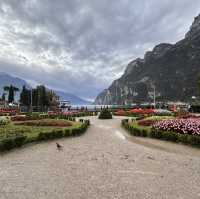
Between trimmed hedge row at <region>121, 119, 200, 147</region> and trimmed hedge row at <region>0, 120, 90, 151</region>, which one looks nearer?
trimmed hedge row at <region>0, 120, 90, 151</region>

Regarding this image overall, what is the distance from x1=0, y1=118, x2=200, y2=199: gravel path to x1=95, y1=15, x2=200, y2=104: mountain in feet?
377

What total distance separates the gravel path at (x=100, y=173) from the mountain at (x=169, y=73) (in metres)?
115

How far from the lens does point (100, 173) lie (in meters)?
6.28

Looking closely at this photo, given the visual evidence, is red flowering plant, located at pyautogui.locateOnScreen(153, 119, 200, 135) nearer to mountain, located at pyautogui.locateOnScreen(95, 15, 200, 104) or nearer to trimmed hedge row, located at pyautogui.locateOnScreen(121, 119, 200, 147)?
trimmed hedge row, located at pyautogui.locateOnScreen(121, 119, 200, 147)

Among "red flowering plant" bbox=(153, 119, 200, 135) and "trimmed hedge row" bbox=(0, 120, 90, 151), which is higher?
"red flowering plant" bbox=(153, 119, 200, 135)

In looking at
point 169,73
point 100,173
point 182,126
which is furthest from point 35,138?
point 169,73

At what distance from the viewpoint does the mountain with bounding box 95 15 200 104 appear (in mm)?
129625

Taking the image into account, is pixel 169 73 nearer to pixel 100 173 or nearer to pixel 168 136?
pixel 168 136

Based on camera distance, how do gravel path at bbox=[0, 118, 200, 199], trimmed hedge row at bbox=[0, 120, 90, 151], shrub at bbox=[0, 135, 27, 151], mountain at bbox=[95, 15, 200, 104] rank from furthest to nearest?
mountain at bbox=[95, 15, 200, 104], trimmed hedge row at bbox=[0, 120, 90, 151], shrub at bbox=[0, 135, 27, 151], gravel path at bbox=[0, 118, 200, 199]

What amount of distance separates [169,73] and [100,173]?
149226 millimetres

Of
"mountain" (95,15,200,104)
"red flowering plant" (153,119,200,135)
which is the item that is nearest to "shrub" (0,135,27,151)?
"red flowering plant" (153,119,200,135)

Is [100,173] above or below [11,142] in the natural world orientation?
below

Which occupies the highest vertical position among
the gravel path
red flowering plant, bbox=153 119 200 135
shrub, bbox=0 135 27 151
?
red flowering plant, bbox=153 119 200 135

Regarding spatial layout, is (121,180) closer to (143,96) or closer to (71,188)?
(71,188)
